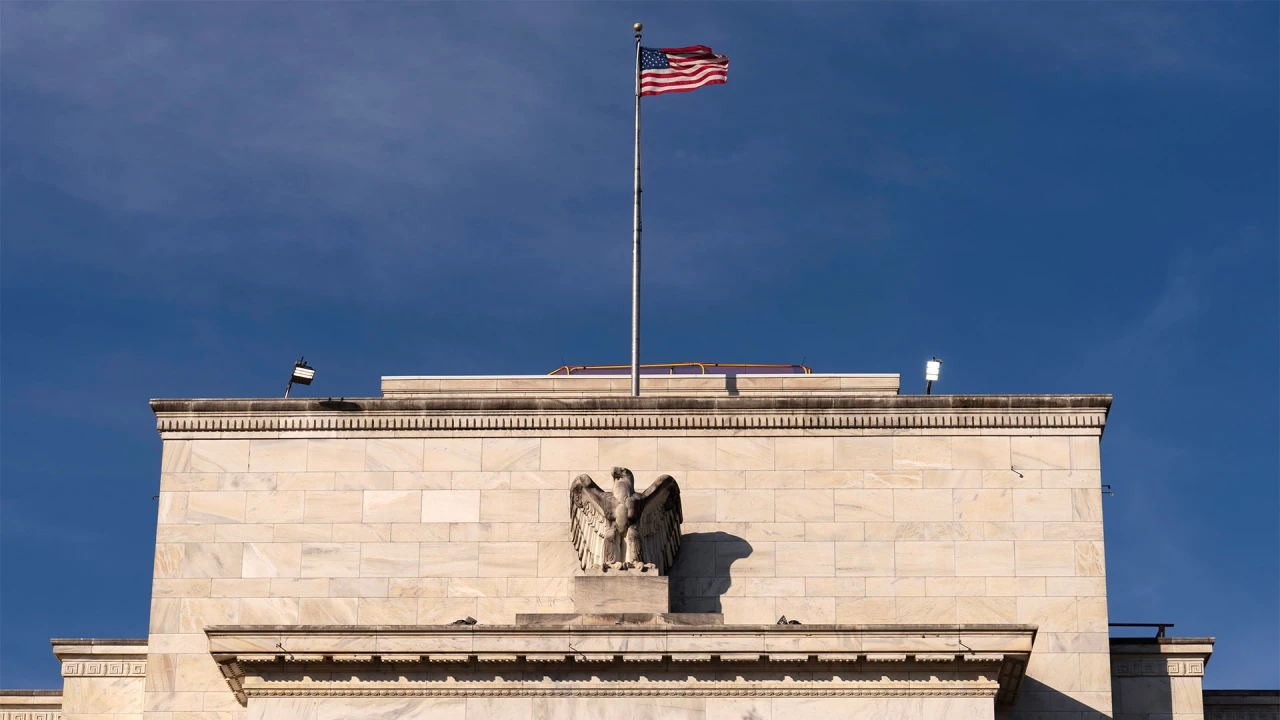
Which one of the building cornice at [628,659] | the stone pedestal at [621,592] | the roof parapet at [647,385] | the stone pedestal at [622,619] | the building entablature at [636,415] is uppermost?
the roof parapet at [647,385]

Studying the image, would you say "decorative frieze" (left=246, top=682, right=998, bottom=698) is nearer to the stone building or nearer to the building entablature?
the stone building

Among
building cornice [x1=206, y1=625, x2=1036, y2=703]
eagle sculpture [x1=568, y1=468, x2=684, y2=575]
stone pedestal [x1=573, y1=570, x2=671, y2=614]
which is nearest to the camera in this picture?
building cornice [x1=206, y1=625, x2=1036, y2=703]

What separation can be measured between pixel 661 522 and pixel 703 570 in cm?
136

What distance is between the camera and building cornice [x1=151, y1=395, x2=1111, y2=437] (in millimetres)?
46094

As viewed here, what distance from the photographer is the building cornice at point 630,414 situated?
4609cm

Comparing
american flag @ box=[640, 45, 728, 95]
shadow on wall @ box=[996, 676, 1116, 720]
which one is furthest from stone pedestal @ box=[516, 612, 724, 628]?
american flag @ box=[640, 45, 728, 95]

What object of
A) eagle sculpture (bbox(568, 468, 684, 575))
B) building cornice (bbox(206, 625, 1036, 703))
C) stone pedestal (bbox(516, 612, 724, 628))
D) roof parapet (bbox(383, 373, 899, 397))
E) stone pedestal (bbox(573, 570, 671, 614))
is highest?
roof parapet (bbox(383, 373, 899, 397))

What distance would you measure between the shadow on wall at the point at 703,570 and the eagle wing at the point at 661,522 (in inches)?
17.0

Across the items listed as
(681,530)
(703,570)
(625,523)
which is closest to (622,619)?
(625,523)

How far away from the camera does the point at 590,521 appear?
145 ft

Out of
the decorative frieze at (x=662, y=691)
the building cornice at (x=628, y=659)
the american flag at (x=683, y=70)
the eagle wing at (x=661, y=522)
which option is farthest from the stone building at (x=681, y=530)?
the american flag at (x=683, y=70)

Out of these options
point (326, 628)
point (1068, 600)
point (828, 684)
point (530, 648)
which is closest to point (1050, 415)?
point (1068, 600)

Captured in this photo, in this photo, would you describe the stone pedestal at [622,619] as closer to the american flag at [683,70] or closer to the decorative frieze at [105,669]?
the decorative frieze at [105,669]

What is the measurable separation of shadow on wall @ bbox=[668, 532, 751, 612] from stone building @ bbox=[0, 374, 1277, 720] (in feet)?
0.13
